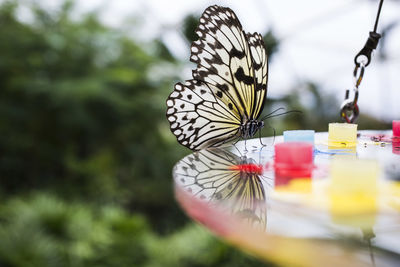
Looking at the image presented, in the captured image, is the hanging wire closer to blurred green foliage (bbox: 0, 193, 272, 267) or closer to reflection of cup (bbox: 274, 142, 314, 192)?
reflection of cup (bbox: 274, 142, 314, 192)

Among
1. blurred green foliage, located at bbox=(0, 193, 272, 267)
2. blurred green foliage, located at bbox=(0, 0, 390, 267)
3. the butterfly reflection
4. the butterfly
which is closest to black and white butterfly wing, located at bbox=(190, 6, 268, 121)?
the butterfly

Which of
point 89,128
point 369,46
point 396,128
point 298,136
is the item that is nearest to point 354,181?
point 298,136

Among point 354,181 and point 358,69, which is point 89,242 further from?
point 354,181

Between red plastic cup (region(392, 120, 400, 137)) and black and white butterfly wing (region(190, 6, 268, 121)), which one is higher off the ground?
black and white butterfly wing (region(190, 6, 268, 121))

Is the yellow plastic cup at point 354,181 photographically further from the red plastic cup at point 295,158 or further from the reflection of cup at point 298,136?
the reflection of cup at point 298,136

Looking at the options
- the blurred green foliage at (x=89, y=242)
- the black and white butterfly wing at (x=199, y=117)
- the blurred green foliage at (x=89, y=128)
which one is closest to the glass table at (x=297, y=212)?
the black and white butterfly wing at (x=199, y=117)

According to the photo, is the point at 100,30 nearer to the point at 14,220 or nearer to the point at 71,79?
the point at 71,79
